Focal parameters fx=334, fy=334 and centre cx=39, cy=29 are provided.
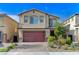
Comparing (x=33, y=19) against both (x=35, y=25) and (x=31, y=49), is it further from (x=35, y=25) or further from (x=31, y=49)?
(x=31, y=49)

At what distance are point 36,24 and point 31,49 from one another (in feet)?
2.01

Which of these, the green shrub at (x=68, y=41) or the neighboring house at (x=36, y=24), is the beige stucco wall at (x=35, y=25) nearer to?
the neighboring house at (x=36, y=24)

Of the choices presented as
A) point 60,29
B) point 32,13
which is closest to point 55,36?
point 60,29

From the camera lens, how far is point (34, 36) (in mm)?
8125

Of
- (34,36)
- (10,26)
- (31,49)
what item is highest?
(10,26)

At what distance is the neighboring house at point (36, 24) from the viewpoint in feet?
26.4

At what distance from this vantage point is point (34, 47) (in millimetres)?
8086

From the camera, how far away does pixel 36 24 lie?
26.5ft

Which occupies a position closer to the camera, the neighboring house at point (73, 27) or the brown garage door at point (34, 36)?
the neighboring house at point (73, 27)

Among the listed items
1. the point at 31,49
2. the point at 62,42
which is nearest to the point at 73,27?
the point at 62,42

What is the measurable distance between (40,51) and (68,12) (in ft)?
3.78

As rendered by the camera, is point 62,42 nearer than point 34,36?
Yes

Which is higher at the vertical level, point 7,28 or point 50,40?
point 7,28

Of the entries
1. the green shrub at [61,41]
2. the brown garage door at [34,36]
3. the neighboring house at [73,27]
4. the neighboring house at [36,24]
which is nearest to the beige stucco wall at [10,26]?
the neighboring house at [36,24]
